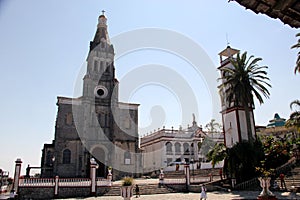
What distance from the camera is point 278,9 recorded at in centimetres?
471

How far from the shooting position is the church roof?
4.67 metres

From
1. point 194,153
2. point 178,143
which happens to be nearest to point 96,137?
point 178,143

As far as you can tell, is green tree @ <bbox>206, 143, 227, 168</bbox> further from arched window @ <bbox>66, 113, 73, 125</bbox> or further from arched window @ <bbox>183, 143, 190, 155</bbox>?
arched window @ <bbox>183, 143, 190, 155</bbox>

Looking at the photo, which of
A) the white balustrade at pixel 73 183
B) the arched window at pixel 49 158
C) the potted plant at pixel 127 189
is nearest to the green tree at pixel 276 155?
the potted plant at pixel 127 189

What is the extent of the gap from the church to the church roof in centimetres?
3093

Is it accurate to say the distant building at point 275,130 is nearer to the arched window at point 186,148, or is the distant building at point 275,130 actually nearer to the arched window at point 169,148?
the arched window at point 186,148

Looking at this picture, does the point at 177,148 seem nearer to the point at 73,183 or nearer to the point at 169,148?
the point at 169,148

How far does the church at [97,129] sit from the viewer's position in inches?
1296

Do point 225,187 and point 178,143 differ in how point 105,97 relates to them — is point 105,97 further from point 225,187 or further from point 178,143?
point 225,187

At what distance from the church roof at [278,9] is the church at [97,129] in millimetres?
30929

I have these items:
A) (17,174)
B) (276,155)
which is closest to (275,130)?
(276,155)

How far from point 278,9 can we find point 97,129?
109 ft

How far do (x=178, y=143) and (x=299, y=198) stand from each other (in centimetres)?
3207

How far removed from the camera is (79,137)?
34.1 meters
